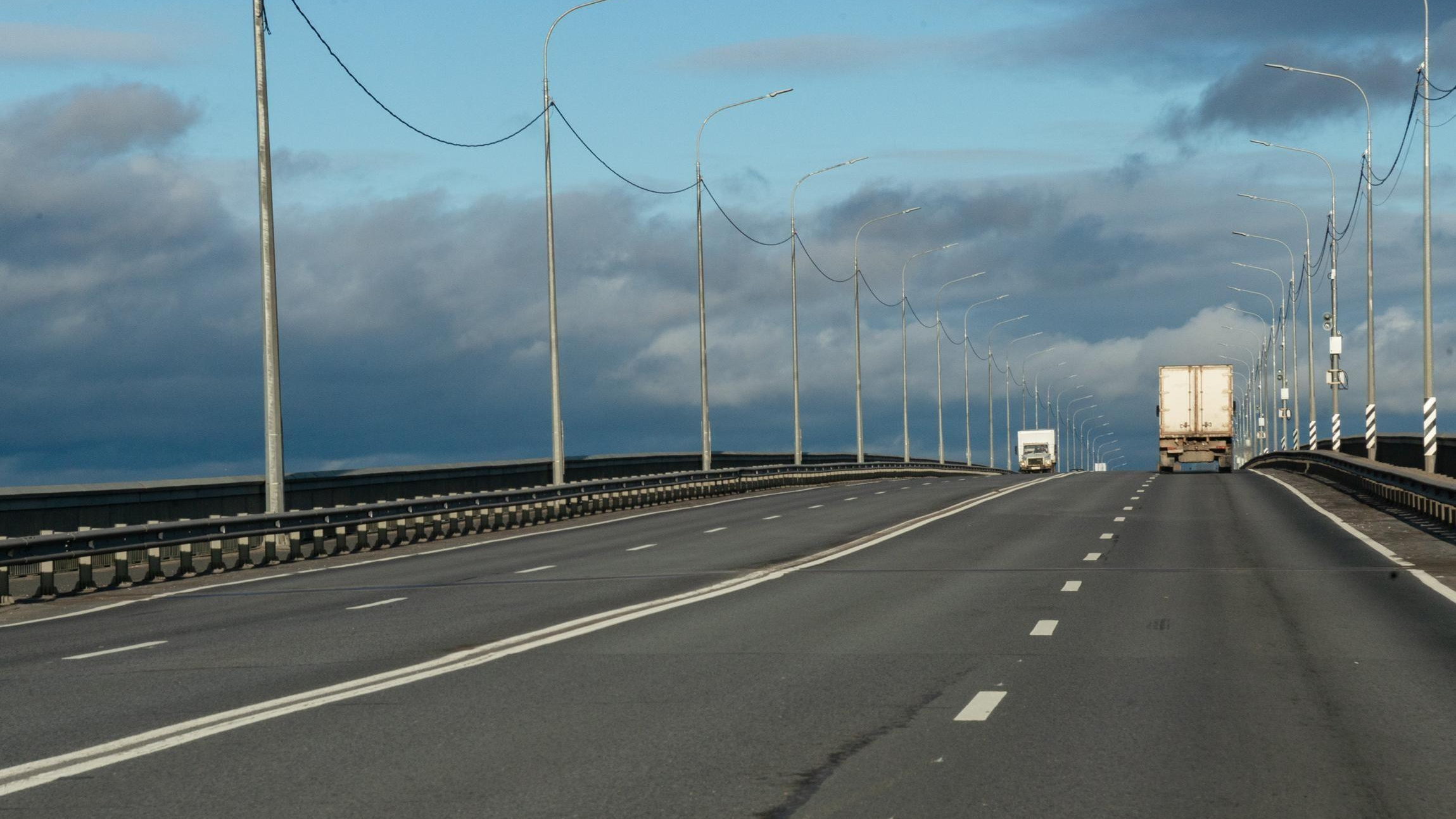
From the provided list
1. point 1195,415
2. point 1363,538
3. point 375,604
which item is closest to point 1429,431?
point 1363,538

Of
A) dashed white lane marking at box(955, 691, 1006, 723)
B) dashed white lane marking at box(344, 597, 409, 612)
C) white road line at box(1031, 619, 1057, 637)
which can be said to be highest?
dashed white lane marking at box(955, 691, 1006, 723)

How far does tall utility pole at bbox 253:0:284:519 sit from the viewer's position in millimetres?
25312

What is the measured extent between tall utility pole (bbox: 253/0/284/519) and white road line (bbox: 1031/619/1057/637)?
14662 mm

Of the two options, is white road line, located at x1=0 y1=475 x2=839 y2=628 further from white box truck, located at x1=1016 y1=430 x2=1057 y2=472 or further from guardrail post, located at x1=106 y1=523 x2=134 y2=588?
white box truck, located at x1=1016 y1=430 x2=1057 y2=472

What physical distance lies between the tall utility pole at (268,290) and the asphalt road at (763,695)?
5.27 metres

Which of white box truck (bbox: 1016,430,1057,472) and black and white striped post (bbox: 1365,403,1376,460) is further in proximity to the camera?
white box truck (bbox: 1016,430,1057,472)

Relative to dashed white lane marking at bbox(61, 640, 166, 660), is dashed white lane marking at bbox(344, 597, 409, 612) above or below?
below

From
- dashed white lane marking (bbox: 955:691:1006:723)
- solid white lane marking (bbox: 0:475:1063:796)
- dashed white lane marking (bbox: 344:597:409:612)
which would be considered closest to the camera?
solid white lane marking (bbox: 0:475:1063:796)

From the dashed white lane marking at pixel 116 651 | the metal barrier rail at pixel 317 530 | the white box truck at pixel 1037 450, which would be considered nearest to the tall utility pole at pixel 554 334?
the metal barrier rail at pixel 317 530

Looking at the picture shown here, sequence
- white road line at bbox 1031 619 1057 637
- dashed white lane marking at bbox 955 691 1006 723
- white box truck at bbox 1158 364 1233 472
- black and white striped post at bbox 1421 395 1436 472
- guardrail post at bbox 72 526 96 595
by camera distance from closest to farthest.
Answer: dashed white lane marking at bbox 955 691 1006 723 → white road line at bbox 1031 619 1057 637 → guardrail post at bbox 72 526 96 595 → black and white striped post at bbox 1421 395 1436 472 → white box truck at bbox 1158 364 1233 472

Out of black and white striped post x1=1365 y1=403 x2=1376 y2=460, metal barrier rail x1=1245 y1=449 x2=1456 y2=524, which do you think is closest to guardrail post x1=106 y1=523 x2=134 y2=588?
metal barrier rail x1=1245 y1=449 x2=1456 y2=524

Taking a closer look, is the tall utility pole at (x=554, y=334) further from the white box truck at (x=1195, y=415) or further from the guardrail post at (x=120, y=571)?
the white box truck at (x=1195, y=415)

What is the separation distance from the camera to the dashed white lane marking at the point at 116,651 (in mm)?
12867

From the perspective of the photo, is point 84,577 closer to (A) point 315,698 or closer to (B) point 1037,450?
(A) point 315,698
